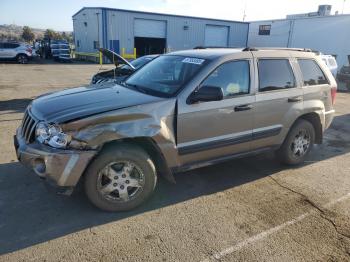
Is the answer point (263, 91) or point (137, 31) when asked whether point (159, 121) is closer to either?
point (263, 91)

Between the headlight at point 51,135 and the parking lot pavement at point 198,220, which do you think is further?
the headlight at point 51,135

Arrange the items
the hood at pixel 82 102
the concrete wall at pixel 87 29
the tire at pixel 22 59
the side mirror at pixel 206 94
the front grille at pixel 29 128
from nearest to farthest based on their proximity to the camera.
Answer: the hood at pixel 82 102 < the front grille at pixel 29 128 < the side mirror at pixel 206 94 < the tire at pixel 22 59 < the concrete wall at pixel 87 29

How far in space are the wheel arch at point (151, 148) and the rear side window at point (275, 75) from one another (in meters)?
1.72

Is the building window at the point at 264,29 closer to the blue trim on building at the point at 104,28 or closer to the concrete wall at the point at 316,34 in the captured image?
the concrete wall at the point at 316,34

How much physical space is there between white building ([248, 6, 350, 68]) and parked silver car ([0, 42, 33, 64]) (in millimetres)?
23925

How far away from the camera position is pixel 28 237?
3.06m

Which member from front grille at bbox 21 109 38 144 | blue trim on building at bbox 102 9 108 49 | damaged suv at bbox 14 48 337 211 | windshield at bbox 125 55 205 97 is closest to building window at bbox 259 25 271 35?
→ blue trim on building at bbox 102 9 108 49

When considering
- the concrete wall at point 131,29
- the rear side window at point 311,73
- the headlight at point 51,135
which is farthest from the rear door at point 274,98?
the concrete wall at point 131,29

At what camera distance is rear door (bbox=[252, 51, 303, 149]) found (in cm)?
433

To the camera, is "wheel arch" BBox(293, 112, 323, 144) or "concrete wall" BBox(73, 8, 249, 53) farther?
"concrete wall" BBox(73, 8, 249, 53)

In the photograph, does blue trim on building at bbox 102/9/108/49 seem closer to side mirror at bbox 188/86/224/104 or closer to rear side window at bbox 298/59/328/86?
rear side window at bbox 298/59/328/86

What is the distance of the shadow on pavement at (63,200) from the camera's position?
10.4ft

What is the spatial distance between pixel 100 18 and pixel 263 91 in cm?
2819

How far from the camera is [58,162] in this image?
3.10 m
